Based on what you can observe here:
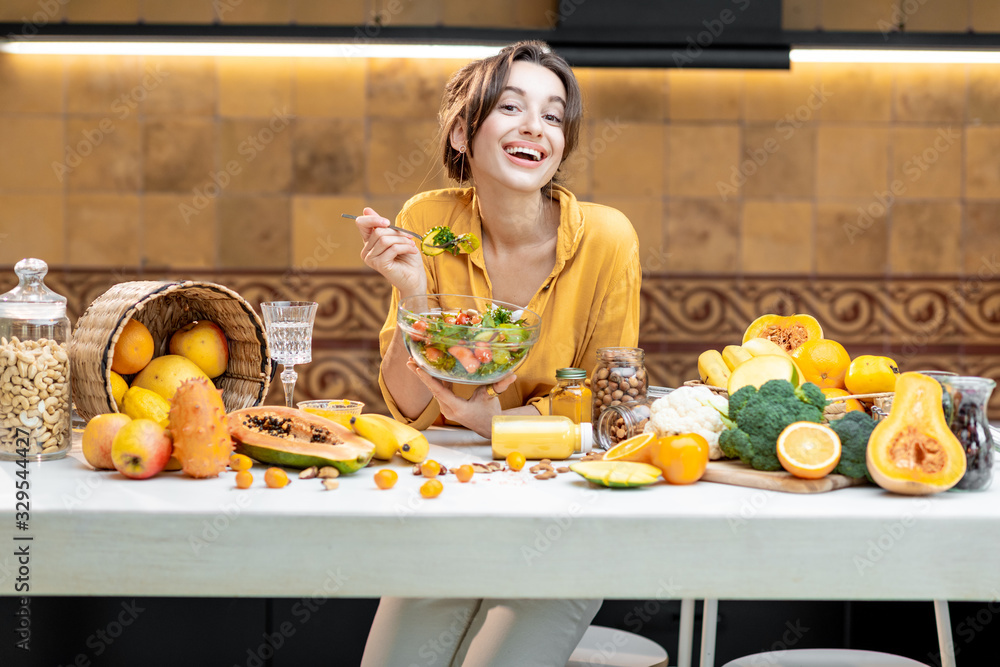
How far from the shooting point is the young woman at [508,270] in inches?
50.8

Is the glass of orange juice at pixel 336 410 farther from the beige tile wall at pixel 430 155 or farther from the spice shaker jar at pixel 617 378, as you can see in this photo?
the beige tile wall at pixel 430 155

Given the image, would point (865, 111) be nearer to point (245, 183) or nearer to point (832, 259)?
point (832, 259)

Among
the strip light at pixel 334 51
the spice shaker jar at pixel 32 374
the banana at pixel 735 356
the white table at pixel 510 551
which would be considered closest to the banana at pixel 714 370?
the banana at pixel 735 356

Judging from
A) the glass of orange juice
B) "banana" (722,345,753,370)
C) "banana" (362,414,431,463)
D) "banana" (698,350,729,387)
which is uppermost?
"banana" (722,345,753,370)

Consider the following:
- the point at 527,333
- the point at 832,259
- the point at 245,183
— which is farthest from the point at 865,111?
the point at 527,333

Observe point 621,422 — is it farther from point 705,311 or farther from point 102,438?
point 705,311

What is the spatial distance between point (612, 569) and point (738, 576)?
0.46 feet

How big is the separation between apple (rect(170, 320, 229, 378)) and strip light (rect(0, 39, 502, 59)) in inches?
76.8

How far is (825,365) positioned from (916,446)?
1.19ft

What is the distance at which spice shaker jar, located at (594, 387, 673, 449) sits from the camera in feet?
4.14

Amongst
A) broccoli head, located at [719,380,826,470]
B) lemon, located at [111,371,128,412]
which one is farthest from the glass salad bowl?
lemon, located at [111,371,128,412]

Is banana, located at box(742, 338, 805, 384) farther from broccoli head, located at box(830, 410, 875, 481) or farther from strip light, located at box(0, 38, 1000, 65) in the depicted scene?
strip light, located at box(0, 38, 1000, 65)

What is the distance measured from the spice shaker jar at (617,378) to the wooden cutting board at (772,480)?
23 cm

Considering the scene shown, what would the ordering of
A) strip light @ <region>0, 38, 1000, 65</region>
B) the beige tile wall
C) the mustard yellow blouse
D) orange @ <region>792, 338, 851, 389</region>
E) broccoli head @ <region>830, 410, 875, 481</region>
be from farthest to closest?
the beige tile wall → strip light @ <region>0, 38, 1000, 65</region> → the mustard yellow blouse → orange @ <region>792, 338, 851, 389</region> → broccoli head @ <region>830, 410, 875, 481</region>
